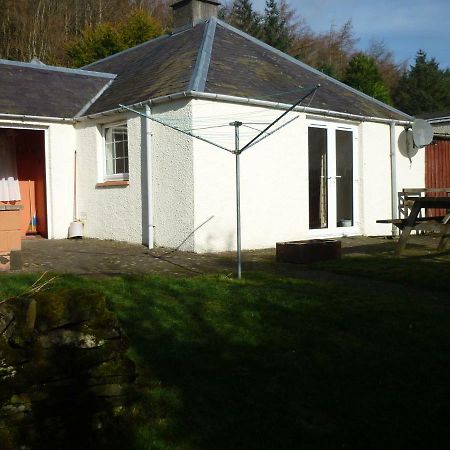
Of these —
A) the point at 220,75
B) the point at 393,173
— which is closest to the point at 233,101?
the point at 220,75

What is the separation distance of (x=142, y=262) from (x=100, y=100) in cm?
571

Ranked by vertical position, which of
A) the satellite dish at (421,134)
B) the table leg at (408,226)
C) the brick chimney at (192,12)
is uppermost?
the brick chimney at (192,12)

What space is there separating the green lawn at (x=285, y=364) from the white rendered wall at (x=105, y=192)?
4.88 m

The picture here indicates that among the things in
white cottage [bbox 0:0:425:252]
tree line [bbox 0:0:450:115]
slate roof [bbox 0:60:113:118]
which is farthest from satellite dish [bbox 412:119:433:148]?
tree line [bbox 0:0:450:115]

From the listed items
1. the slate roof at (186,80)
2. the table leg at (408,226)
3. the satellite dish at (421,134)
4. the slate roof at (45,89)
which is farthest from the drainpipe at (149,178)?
the satellite dish at (421,134)

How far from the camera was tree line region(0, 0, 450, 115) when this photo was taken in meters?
28.2

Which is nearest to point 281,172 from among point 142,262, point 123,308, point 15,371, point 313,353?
point 142,262

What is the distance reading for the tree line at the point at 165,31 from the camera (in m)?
28.2

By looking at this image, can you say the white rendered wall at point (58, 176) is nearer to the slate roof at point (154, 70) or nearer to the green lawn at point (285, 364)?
the slate roof at point (154, 70)

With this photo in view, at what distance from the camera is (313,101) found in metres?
11.6

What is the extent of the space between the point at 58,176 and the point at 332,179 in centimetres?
585

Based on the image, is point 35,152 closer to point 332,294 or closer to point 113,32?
point 332,294

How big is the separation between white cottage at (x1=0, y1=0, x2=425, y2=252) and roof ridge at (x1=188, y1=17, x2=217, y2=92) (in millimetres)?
30

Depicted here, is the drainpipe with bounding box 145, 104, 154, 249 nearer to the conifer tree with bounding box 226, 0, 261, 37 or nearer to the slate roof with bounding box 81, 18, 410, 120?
the slate roof with bounding box 81, 18, 410, 120
